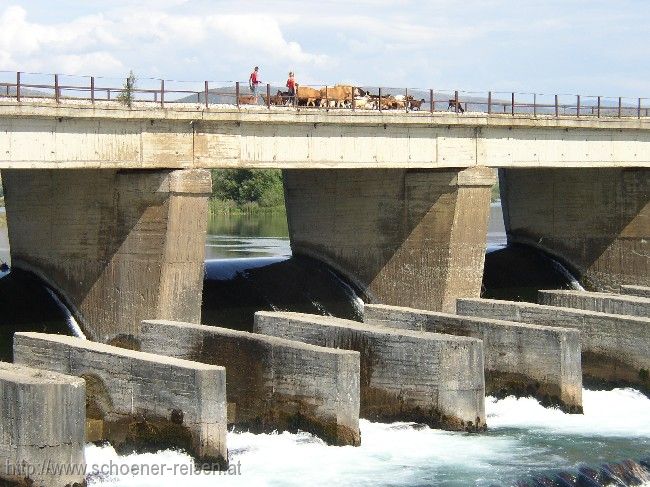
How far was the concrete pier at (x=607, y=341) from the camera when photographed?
31.6m

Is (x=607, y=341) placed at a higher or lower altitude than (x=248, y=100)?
lower

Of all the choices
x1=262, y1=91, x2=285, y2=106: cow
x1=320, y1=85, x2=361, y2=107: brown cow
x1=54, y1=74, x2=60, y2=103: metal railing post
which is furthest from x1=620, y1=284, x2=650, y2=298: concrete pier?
x1=54, y1=74, x2=60, y2=103: metal railing post

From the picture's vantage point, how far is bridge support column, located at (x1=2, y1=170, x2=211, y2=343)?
31234 millimetres

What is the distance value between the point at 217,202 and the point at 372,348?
207 feet

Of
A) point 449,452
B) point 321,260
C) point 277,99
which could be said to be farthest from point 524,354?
point 321,260

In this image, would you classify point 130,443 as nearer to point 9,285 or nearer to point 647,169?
point 9,285

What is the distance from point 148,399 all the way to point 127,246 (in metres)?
9.01

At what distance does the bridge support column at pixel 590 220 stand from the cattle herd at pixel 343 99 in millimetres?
10667

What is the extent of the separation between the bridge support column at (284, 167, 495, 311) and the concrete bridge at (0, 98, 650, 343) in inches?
1.8

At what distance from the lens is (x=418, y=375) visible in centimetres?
2694

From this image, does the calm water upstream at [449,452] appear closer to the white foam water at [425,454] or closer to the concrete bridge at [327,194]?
the white foam water at [425,454]

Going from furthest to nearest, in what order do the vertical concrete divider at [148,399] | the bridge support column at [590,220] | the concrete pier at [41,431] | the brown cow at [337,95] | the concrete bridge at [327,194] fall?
the bridge support column at [590,220] → the brown cow at [337,95] → the concrete bridge at [327,194] → the vertical concrete divider at [148,399] → the concrete pier at [41,431]

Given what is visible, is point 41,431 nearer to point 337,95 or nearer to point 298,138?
point 298,138

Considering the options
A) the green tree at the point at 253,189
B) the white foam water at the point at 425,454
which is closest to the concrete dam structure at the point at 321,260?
the white foam water at the point at 425,454
